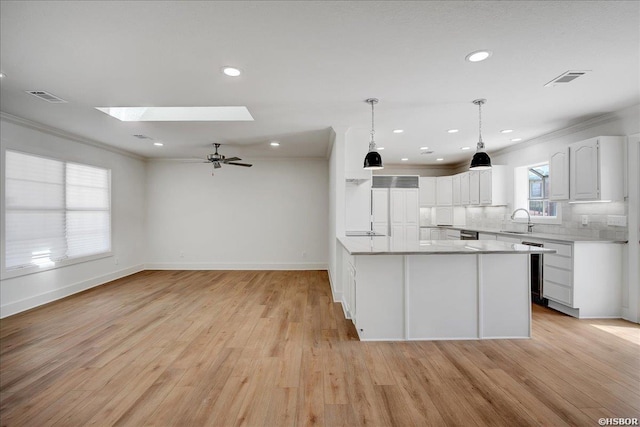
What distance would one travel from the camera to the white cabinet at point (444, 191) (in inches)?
292

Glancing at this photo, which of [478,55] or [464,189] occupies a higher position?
[478,55]

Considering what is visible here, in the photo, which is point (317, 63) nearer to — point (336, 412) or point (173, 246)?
point (336, 412)

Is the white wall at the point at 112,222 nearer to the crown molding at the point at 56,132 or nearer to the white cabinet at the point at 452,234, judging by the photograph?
the crown molding at the point at 56,132

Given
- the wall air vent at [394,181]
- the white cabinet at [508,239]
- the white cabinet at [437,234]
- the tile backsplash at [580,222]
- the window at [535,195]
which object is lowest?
the white cabinet at [437,234]

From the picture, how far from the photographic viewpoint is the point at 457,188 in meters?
7.14

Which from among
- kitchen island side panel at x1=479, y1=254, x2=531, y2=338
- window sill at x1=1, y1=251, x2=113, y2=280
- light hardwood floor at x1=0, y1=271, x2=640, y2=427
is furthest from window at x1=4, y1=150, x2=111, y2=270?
kitchen island side panel at x1=479, y1=254, x2=531, y2=338

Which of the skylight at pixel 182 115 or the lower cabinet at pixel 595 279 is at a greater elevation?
the skylight at pixel 182 115

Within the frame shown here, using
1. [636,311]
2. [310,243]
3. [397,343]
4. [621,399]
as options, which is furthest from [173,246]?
[636,311]

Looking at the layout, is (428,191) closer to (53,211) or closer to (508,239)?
(508,239)

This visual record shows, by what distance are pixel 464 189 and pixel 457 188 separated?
1.06 feet

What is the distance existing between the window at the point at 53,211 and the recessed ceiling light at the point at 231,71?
3.65m

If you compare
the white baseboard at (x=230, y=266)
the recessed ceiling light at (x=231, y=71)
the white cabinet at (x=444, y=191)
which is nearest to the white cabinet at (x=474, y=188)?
the white cabinet at (x=444, y=191)

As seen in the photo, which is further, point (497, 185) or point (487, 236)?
point (497, 185)

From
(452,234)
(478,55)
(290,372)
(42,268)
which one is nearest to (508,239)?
(452,234)
